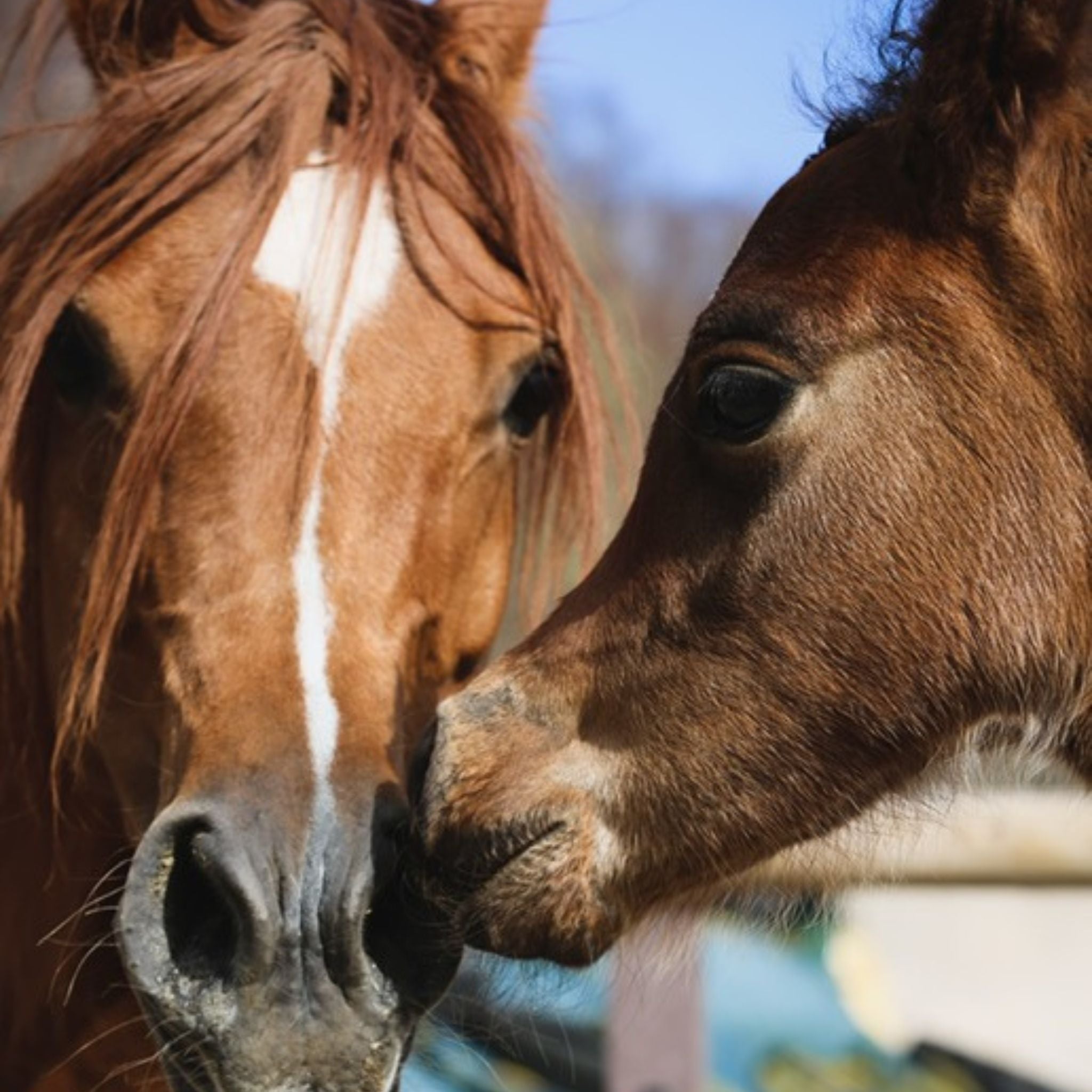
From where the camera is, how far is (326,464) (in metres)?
2.72

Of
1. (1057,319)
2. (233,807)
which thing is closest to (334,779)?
(233,807)

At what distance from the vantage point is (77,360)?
290cm

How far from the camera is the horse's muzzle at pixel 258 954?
2.32m

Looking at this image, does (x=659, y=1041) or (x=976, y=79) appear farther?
(x=659, y=1041)

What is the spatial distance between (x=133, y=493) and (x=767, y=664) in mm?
927

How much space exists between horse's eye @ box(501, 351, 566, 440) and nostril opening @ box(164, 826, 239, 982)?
0.98m

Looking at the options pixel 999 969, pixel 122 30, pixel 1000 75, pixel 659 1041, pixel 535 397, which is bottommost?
pixel 999 969

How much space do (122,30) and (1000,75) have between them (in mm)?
1491

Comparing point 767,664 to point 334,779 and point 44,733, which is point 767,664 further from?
point 44,733

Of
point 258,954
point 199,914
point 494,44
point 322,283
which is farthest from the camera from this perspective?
point 494,44

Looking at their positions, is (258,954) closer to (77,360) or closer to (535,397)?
(77,360)

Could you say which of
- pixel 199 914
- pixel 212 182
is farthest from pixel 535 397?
pixel 199 914

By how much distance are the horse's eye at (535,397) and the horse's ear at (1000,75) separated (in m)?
0.80

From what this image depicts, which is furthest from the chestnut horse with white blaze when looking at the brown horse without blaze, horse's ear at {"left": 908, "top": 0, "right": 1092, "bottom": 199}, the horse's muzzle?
horse's ear at {"left": 908, "top": 0, "right": 1092, "bottom": 199}
